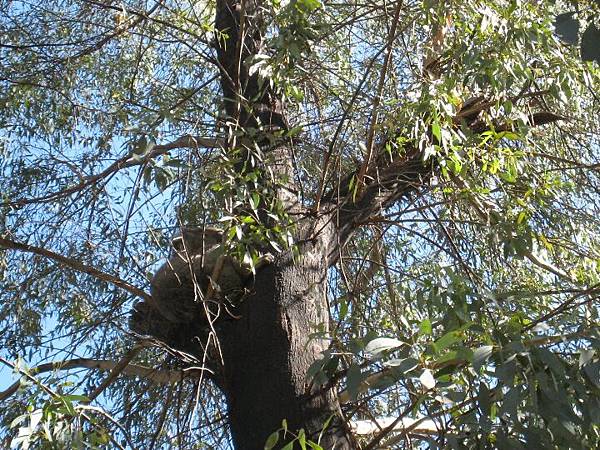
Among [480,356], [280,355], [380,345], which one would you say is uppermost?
[280,355]

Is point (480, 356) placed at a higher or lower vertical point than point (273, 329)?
lower

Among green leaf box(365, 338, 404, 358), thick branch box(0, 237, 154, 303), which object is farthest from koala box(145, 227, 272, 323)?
green leaf box(365, 338, 404, 358)

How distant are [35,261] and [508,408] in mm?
3354

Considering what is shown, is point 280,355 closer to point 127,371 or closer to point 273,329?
point 273,329

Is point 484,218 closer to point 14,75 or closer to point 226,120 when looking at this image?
point 226,120

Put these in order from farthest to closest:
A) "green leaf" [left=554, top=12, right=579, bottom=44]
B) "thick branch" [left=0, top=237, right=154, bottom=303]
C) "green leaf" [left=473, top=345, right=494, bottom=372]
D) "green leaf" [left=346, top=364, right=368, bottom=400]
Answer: "thick branch" [left=0, top=237, right=154, bottom=303], "green leaf" [left=346, top=364, right=368, bottom=400], "green leaf" [left=473, top=345, right=494, bottom=372], "green leaf" [left=554, top=12, right=579, bottom=44]

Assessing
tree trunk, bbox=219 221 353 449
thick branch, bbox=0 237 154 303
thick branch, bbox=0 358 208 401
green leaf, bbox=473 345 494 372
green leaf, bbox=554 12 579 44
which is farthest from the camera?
thick branch, bbox=0 358 208 401

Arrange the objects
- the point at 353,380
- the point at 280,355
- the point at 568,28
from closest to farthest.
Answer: the point at 568,28
the point at 353,380
the point at 280,355

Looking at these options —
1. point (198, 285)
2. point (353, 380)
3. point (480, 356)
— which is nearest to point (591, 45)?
point (480, 356)

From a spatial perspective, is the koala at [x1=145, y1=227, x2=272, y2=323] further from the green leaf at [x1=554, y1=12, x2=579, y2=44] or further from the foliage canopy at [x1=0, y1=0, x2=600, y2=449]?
the green leaf at [x1=554, y1=12, x2=579, y2=44]

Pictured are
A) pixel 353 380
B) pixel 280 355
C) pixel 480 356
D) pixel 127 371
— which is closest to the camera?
pixel 480 356

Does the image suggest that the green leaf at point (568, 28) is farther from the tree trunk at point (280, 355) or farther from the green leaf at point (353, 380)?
the tree trunk at point (280, 355)

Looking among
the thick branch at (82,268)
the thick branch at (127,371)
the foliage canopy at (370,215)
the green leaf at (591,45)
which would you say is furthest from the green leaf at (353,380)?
the green leaf at (591,45)

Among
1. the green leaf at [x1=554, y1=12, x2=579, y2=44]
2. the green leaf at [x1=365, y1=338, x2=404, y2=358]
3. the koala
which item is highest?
the koala
